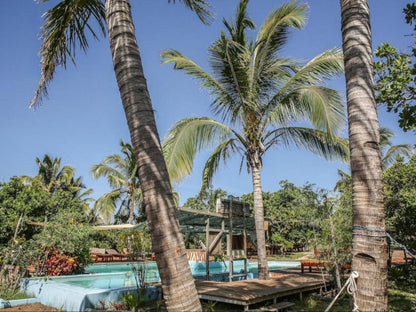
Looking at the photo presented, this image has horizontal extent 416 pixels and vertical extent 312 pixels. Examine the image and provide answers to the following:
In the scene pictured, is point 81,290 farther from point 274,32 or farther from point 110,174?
point 110,174

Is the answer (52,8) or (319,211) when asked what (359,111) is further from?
(319,211)

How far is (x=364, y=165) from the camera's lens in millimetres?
3227

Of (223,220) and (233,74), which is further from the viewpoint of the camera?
(223,220)

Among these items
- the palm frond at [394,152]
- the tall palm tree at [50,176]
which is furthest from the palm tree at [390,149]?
the tall palm tree at [50,176]

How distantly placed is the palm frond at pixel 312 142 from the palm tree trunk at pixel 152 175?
6.94 meters

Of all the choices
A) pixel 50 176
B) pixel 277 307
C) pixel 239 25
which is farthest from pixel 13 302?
pixel 50 176

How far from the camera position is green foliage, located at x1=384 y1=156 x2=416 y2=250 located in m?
10.8

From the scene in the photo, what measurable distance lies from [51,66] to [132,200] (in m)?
18.8

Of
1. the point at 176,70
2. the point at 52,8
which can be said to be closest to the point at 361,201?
the point at 52,8

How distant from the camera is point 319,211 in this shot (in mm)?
8703

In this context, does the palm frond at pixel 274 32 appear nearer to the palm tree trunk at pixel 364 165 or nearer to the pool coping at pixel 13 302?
the palm tree trunk at pixel 364 165

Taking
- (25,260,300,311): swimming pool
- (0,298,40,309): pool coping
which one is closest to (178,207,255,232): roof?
(25,260,300,311): swimming pool

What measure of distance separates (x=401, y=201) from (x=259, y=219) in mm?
5512

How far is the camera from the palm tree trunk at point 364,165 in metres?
3.01
